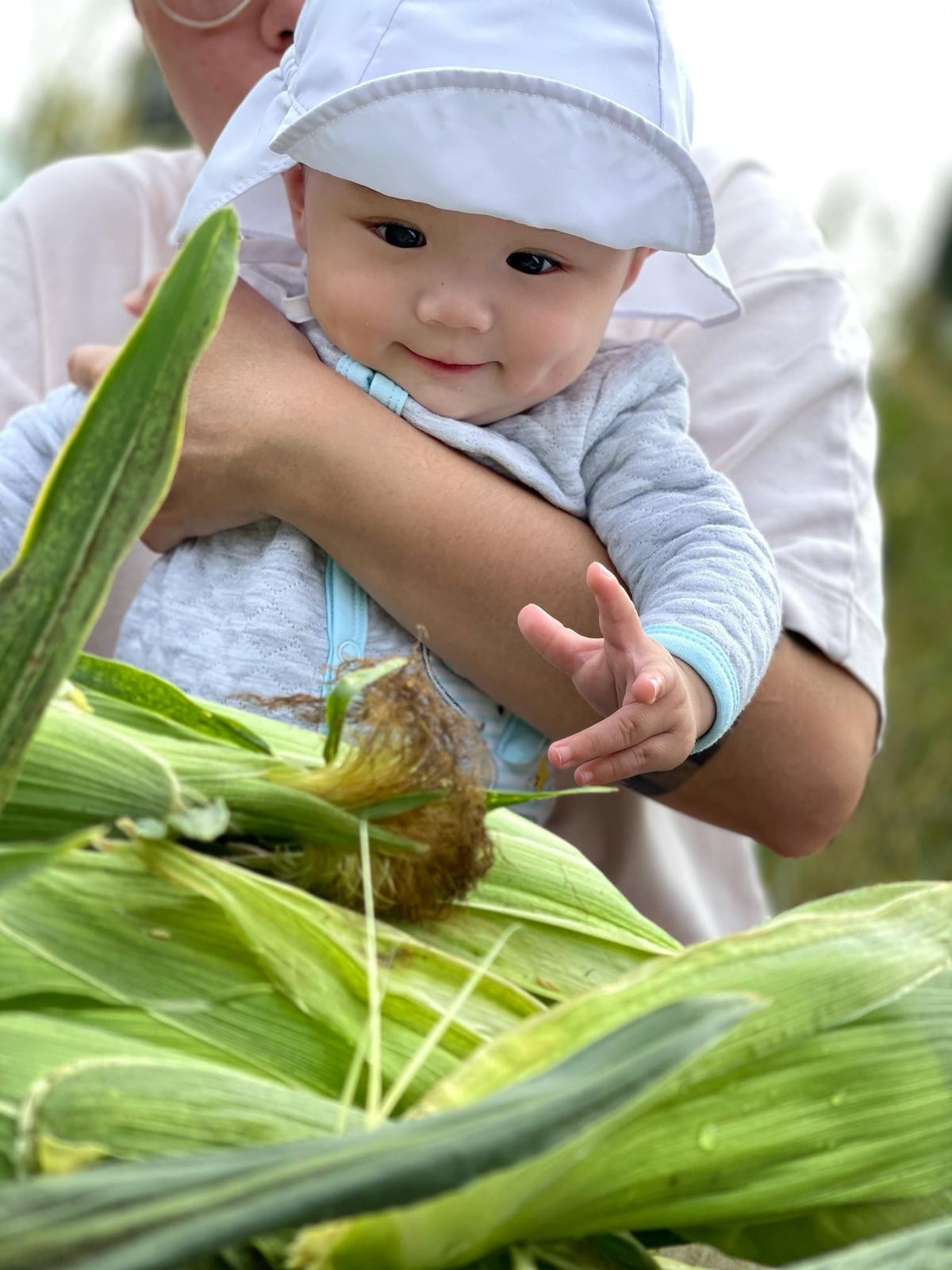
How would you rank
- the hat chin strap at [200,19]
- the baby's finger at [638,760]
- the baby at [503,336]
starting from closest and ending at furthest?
the baby's finger at [638,760] < the baby at [503,336] < the hat chin strap at [200,19]

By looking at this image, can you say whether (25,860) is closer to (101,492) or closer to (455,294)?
(101,492)

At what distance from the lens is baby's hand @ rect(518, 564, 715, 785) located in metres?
0.71

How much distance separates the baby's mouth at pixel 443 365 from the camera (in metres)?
1.02

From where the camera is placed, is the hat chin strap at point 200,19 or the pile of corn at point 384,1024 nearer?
the pile of corn at point 384,1024

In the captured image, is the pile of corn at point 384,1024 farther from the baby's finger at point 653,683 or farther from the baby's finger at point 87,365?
the baby's finger at point 87,365

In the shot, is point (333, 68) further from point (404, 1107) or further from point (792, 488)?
point (404, 1107)

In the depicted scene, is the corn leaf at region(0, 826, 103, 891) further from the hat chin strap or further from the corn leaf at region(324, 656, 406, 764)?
the hat chin strap

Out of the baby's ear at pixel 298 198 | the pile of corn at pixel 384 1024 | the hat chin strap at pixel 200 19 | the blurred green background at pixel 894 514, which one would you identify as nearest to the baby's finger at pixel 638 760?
the pile of corn at pixel 384 1024

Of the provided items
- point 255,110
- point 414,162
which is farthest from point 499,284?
point 255,110

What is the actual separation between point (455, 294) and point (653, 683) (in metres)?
0.37

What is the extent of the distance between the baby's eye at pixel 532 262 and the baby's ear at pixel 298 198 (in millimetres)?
186

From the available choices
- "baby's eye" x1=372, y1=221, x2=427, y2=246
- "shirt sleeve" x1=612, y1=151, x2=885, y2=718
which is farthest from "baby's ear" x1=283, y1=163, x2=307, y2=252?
"shirt sleeve" x1=612, y1=151, x2=885, y2=718

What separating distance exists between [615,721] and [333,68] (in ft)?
1.62

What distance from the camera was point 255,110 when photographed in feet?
3.47
